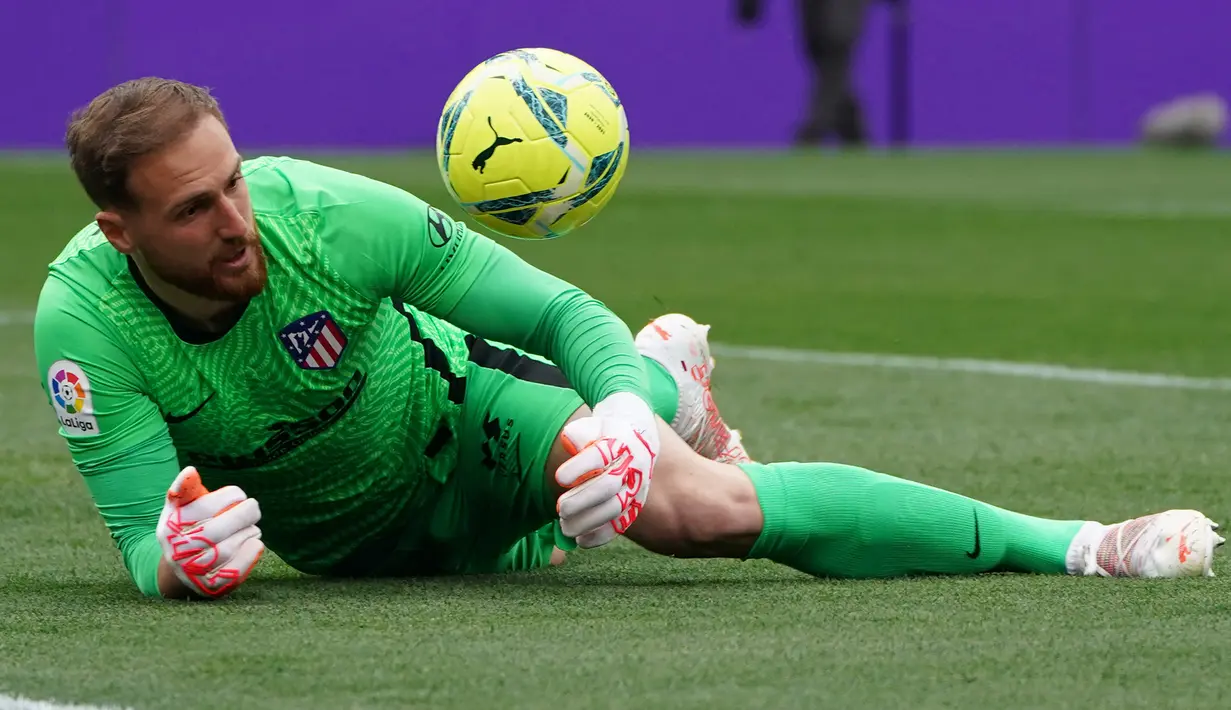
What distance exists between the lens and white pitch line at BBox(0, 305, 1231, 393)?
7.09m

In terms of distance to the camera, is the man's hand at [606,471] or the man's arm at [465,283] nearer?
the man's hand at [606,471]

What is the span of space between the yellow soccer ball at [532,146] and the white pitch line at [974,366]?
10.7 feet

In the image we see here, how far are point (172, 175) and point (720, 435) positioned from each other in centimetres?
162

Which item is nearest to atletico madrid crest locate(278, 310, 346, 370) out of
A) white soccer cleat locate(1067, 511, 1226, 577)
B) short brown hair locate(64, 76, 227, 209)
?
short brown hair locate(64, 76, 227, 209)

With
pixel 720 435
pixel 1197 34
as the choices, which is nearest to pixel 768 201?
pixel 1197 34

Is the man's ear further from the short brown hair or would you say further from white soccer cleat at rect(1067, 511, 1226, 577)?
white soccer cleat at rect(1067, 511, 1226, 577)

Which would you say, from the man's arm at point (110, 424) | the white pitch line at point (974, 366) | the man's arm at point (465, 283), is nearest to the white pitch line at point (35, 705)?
the man's arm at point (110, 424)

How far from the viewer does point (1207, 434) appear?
589 cm

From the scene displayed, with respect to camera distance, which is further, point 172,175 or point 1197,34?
point 1197,34

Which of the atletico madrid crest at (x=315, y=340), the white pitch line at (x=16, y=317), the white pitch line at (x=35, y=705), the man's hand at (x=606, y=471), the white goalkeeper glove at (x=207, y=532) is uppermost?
the atletico madrid crest at (x=315, y=340)

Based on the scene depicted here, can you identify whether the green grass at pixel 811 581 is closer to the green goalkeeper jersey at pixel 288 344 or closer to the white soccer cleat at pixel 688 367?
the green goalkeeper jersey at pixel 288 344

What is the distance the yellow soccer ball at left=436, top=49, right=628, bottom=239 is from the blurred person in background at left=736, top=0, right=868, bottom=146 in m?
17.2

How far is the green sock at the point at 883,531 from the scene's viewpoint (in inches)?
148

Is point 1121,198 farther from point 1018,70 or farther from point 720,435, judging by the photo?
point 720,435
